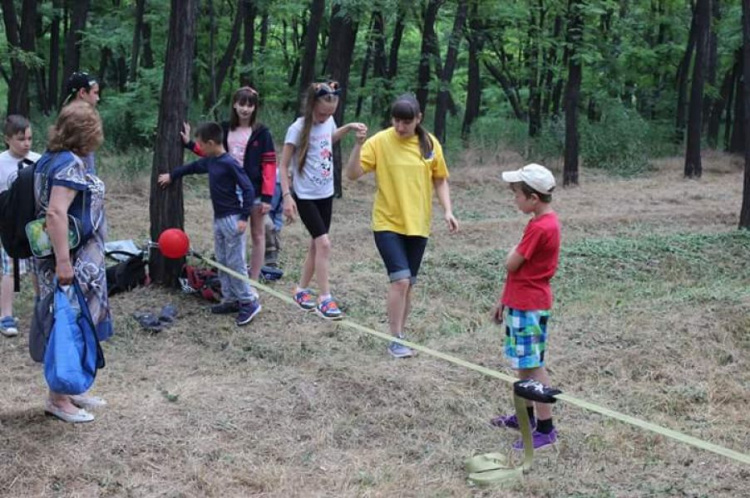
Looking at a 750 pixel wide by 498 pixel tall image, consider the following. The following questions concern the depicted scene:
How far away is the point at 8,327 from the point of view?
7344mm

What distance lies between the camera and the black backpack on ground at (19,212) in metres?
4.97

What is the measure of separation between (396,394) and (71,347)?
2.19m

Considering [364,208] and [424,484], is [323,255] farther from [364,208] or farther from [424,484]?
[364,208]

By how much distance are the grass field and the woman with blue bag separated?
0.54 m

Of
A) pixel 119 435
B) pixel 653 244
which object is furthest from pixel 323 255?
pixel 653 244

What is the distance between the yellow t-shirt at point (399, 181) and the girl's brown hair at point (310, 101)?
73 centimetres

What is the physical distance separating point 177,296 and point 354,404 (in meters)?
2.97

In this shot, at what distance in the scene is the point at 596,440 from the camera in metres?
5.36

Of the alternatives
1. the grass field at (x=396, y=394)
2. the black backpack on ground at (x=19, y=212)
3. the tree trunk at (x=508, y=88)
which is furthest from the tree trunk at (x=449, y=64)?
the black backpack on ground at (x=19, y=212)

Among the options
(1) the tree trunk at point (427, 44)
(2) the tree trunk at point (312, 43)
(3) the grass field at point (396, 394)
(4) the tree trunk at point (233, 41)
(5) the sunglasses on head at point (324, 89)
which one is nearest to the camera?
(3) the grass field at point (396, 394)

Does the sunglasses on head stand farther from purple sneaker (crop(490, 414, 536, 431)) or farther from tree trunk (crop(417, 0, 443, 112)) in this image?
tree trunk (crop(417, 0, 443, 112))

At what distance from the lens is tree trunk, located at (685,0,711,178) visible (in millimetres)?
19562

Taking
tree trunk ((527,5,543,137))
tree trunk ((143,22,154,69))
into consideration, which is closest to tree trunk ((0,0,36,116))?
tree trunk ((143,22,154,69))

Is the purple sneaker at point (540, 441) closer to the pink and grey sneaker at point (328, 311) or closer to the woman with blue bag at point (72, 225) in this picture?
the pink and grey sneaker at point (328, 311)
